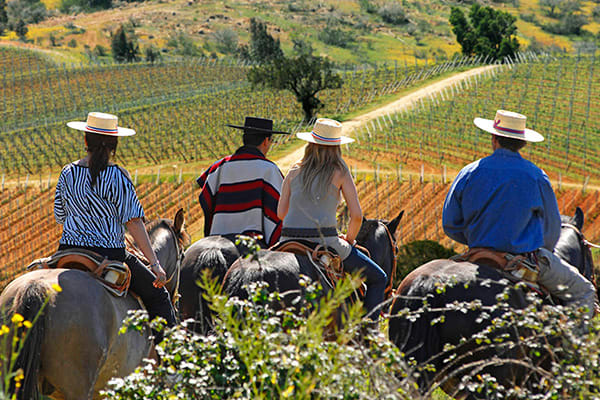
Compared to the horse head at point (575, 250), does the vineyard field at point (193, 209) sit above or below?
below

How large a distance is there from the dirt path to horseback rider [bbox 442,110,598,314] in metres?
25.4

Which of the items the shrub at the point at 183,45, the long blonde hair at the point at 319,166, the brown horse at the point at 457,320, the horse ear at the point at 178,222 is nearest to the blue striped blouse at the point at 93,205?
the long blonde hair at the point at 319,166

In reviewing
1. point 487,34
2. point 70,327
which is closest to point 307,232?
point 70,327

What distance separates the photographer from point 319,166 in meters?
5.30

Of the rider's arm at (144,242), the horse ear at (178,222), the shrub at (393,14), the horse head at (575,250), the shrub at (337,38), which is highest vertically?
the rider's arm at (144,242)

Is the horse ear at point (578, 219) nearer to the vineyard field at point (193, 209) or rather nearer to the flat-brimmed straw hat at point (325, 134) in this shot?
the flat-brimmed straw hat at point (325, 134)

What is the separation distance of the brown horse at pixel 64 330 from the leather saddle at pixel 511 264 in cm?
249

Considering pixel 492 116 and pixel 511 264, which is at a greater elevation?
pixel 511 264

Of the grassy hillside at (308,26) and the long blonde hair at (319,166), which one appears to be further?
the grassy hillside at (308,26)

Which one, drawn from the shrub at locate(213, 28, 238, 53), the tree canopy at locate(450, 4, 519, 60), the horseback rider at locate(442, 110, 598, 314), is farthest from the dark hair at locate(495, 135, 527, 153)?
the shrub at locate(213, 28, 238, 53)

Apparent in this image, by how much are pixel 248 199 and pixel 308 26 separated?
357 ft

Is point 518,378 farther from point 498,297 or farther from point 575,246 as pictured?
point 575,246

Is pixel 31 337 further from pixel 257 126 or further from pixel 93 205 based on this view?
pixel 257 126

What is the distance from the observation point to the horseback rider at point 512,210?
479 cm
